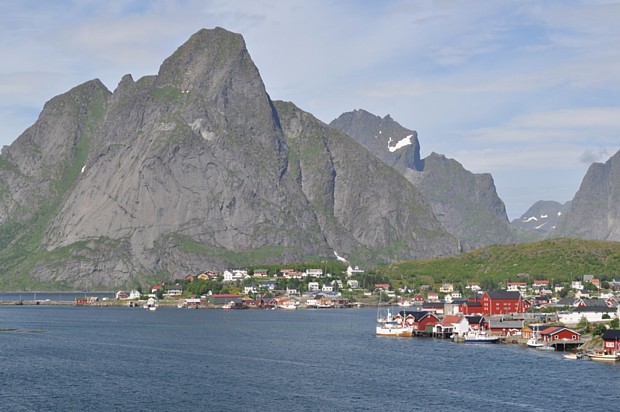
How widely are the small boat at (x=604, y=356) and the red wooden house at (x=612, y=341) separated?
934 mm

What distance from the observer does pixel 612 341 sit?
361ft

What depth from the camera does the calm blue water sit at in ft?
259

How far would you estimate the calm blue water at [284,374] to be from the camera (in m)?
78.8

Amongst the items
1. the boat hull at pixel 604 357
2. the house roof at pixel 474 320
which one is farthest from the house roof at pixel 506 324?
the boat hull at pixel 604 357

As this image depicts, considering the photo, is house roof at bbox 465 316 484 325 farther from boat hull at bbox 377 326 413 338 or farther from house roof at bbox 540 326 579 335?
house roof at bbox 540 326 579 335

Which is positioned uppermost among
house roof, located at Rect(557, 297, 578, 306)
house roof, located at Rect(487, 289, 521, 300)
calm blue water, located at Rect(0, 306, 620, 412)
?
house roof, located at Rect(487, 289, 521, 300)

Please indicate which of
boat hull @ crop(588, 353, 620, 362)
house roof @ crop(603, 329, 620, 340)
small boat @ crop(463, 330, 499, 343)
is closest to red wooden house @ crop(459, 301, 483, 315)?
small boat @ crop(463, 330, 499, 343)

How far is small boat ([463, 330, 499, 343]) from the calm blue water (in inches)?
137

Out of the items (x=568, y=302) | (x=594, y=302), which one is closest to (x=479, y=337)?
(x=594, y=302)

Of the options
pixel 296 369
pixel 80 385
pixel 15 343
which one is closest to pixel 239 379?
pixel 296 369

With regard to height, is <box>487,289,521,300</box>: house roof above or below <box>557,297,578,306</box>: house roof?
above

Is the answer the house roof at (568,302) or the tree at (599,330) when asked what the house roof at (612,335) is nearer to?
the tree at (599,330)

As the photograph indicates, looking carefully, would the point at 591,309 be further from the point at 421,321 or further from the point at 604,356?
the point at 604,356

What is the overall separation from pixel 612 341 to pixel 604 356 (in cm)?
282
